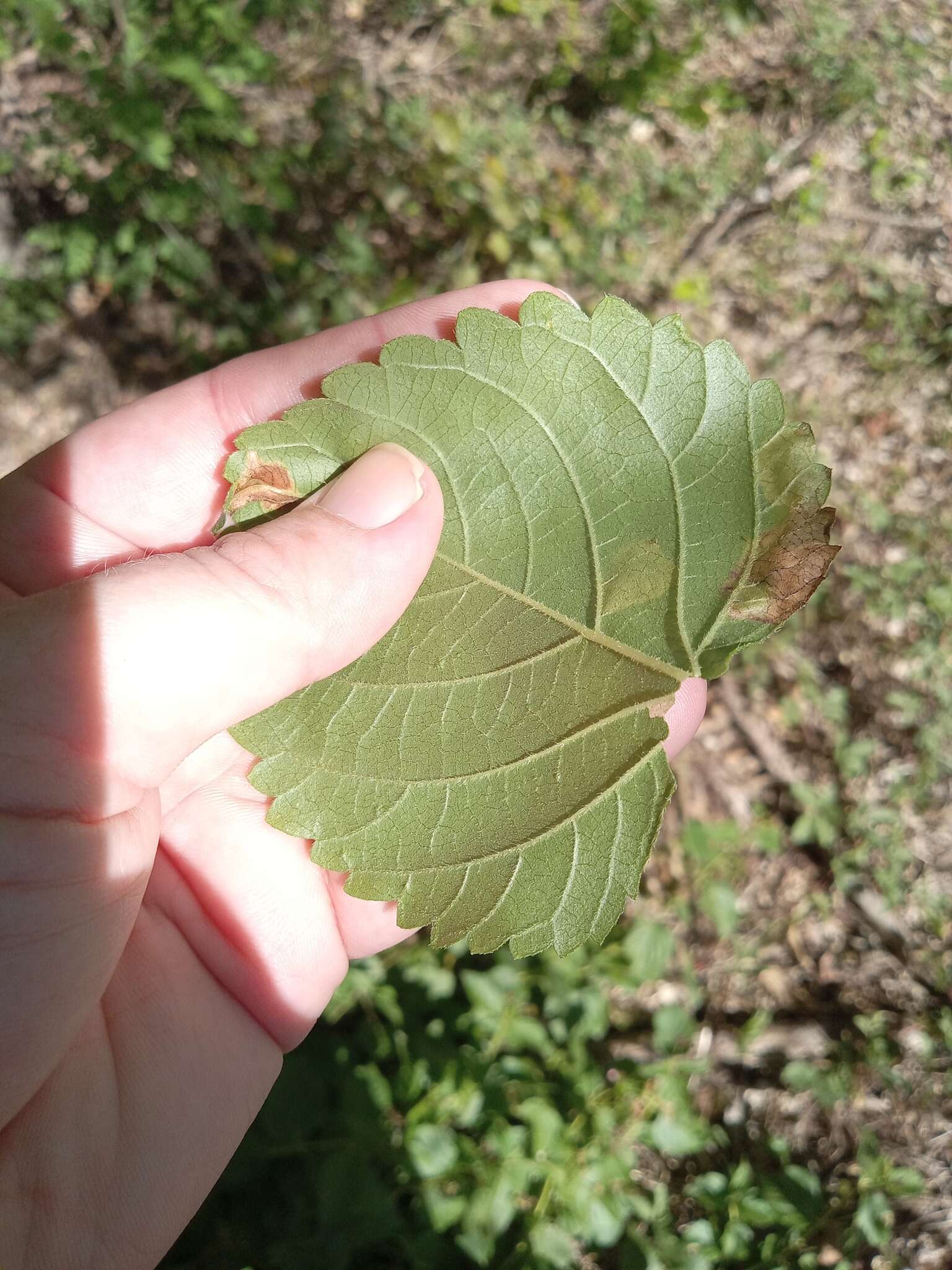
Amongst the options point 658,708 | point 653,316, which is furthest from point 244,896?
point 653,316

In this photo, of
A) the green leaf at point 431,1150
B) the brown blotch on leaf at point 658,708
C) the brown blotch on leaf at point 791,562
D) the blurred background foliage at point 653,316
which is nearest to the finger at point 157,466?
the brown blotch on leaf at point 791,562

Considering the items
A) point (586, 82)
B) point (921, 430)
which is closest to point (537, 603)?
point (921, 430)

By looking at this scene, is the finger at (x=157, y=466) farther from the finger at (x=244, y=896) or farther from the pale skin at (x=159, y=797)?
the finger at (x=244, y=896)

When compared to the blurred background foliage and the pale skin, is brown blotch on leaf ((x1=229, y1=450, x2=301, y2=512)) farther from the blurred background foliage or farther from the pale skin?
the blurred background foliage

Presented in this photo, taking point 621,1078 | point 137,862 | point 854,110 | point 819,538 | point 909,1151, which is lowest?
point 909,1151

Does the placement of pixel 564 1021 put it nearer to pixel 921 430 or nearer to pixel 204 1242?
pixel 204 1242

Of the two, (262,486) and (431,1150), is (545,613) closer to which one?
(262,486)
